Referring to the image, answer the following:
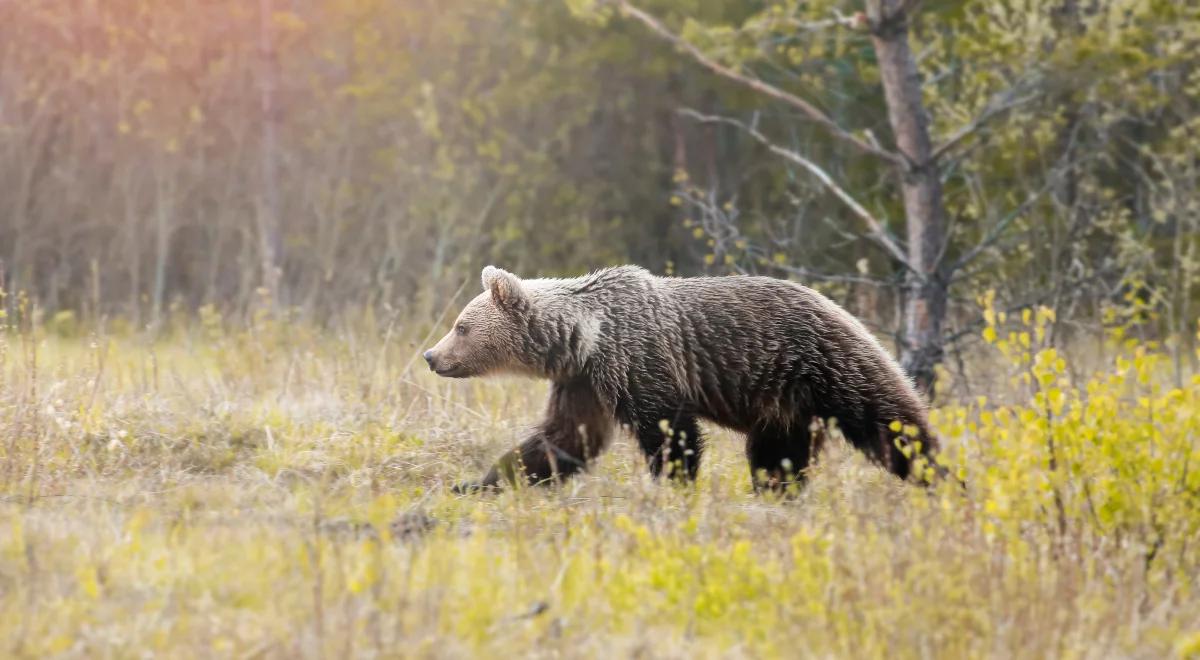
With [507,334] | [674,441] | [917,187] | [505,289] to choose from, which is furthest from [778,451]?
[917,187]

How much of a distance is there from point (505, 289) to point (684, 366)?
3.26 feet

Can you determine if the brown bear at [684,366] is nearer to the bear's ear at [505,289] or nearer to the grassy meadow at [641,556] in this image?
the bear's ear at [505,289]

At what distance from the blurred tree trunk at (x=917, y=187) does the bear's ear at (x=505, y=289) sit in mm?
3637

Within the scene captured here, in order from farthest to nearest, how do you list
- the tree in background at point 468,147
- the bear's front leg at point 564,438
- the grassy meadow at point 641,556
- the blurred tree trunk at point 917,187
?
1. the tree in background at point 468,147
2. the blurred tree trunk at point 917,187
3. the bear's front leg at point 564,438
4. the grassy meadow at point 641,556

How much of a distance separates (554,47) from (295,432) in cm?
1238

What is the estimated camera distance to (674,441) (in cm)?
707

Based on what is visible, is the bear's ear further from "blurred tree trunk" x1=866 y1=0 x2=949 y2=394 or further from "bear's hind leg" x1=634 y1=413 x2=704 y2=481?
"blurred tree trunk" x1=866 y1=0 x2=949 y2=394

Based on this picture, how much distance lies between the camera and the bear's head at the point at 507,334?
738 cm

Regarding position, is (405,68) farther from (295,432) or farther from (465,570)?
(465,570)

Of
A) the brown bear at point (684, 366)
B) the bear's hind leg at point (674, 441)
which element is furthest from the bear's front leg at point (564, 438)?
the bear's hind leg at point (674, 441)

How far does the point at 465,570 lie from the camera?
5098mm

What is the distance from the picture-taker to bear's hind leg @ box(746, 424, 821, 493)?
7.25 metres

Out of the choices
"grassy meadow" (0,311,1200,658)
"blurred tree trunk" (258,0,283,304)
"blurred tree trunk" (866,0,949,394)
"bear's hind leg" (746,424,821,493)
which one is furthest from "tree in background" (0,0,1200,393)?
"grassy meadow" (0,311,1200,658)

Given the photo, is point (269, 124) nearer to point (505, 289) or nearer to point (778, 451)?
point (505, 289)
